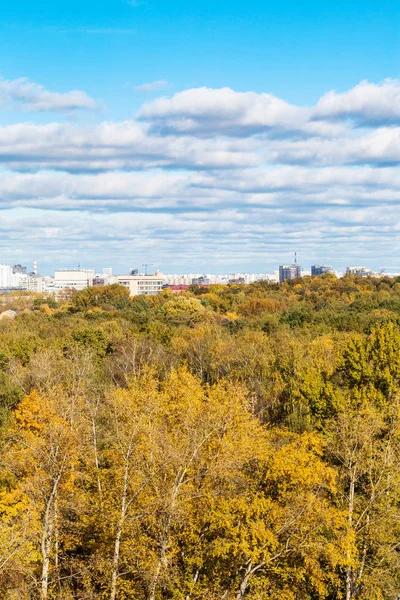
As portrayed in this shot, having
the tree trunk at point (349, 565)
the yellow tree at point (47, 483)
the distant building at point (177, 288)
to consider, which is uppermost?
the distant building at point (177, 288)

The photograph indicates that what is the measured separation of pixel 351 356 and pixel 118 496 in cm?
2030

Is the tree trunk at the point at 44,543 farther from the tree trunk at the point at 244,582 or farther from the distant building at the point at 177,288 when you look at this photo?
the distant building at the point at 177,288

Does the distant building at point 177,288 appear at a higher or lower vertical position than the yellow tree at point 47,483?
higher

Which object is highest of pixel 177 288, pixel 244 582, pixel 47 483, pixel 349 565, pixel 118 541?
pixel 177 288

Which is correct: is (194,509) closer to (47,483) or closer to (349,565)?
(47,483)

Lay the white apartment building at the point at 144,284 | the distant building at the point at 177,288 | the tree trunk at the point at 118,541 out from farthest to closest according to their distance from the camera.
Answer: the white apartment building at the point at 144,284, the distant building at the point at 177,288, the tree trunk at the point at 118,541

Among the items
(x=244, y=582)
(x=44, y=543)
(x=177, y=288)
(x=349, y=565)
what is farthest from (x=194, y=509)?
(x=177, y=288)

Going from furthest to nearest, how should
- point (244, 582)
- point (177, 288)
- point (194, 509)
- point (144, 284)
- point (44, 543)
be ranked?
point (144, 284) → point (177, 288) → point (194, 509) → point (244, 582) → point (44, 543)

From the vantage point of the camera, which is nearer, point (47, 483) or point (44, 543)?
point (44, 543)

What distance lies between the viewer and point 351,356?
35.8 m

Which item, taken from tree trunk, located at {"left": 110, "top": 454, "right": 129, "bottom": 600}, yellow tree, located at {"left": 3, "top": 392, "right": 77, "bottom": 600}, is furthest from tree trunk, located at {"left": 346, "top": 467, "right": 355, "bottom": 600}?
yellow tree, located at {"left": 3, "top": 392, "right": 77, "bottom": 600}

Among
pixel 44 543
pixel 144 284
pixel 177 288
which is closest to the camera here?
pixel 44 543

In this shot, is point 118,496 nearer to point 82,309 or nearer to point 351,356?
point 351,356

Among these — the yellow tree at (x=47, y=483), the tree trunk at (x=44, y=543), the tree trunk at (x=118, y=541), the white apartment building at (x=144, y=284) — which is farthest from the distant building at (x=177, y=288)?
the tree trunk at (x=118, y=541)
